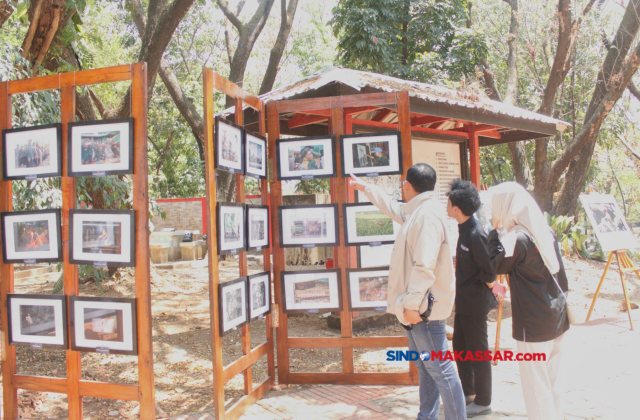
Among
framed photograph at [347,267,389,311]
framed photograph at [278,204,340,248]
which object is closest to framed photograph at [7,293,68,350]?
framed photograph at [278,204,340,248]

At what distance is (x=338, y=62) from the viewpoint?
15516 mm

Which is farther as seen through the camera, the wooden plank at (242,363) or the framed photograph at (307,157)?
the framed photograph at (307,157)

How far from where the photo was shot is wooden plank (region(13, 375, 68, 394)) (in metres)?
3.74

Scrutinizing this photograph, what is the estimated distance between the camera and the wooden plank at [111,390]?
11.6ft

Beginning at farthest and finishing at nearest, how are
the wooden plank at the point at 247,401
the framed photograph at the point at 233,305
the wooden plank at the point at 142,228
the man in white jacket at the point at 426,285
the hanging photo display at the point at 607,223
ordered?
the hanging photo display at the point at 607,223
the wooden plank at the point at 247,401
the framed photograph at the point at 233,305
the wooden plank at the point at 142,228
the man in white jacket at the point at 426,285

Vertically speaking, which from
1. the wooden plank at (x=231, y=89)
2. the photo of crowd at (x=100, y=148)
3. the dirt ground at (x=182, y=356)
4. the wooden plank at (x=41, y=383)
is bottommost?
the dirt ground at (x=182, y=356)

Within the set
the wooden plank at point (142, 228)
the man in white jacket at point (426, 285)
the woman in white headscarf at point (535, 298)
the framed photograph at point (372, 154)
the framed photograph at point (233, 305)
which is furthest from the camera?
the framed photograph at point (372, 154)

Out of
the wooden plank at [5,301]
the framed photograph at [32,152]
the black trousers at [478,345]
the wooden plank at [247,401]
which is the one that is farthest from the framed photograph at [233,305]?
the black trousers at [478,345]

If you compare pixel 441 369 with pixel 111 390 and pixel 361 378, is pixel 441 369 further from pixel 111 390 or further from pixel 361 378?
pixel 111 390

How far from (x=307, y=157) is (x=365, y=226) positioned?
0.87 m

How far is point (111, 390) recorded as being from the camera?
3.59 meters

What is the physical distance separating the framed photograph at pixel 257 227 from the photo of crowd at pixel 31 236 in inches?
61.2

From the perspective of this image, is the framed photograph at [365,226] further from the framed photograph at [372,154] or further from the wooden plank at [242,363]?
the wooden plank at [242,363]

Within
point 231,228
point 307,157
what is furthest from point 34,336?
point 307,157
